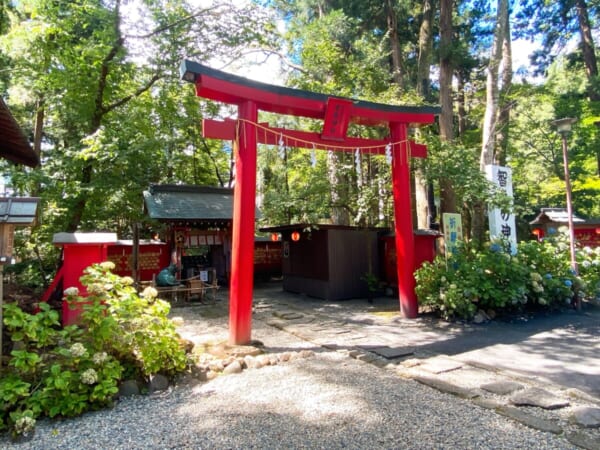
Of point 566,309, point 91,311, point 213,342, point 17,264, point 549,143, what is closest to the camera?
point 91,311

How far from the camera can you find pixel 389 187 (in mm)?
10141

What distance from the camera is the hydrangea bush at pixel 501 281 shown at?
7523 mm

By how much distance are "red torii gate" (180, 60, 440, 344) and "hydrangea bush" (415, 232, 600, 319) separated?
1.97 ft

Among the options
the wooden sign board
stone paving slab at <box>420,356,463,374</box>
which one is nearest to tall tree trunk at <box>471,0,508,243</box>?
stone paving slab at <box>420,356,463,374</box>

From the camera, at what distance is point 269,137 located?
6.77 metres

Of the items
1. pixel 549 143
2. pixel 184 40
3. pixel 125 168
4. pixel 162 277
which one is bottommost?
pixel 162 277

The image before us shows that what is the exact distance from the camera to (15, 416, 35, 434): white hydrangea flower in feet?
10.2

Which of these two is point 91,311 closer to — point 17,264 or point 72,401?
point 72,401

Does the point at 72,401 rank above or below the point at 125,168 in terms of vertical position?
below

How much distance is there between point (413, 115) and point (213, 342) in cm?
593

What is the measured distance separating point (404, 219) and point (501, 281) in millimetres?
2384

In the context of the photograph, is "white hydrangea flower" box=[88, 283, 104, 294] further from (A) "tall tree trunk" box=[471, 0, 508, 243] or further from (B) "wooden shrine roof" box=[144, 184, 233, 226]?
(A) "tall tree trunk" box=[471, 0, 508, 243]

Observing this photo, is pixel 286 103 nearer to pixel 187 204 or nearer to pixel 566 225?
pixel 187 204

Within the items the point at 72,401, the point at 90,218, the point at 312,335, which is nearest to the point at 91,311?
the point at 72,401
